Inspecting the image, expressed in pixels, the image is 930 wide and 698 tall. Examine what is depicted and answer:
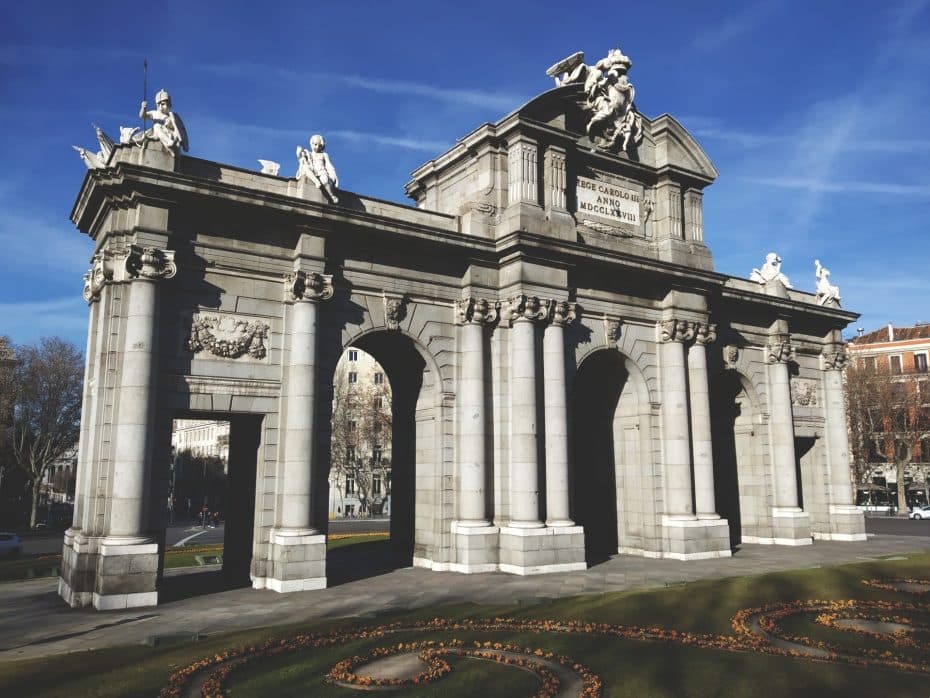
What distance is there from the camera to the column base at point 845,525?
3517 cm

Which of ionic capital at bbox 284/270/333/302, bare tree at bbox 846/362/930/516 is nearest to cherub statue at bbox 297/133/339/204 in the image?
ionic capital at bbox 284/270/333/302

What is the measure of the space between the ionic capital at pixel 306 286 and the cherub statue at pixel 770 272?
74.1ft

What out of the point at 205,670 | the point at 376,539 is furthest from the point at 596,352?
A: the point at 205,670

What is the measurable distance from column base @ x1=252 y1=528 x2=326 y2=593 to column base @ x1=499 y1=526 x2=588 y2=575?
6001mm

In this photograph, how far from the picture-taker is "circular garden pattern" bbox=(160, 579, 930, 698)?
11.3 metres

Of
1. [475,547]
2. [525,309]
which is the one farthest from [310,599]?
[525,309]

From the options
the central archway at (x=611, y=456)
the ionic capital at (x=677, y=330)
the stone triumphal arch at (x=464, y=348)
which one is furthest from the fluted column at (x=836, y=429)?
the central archway at (x=611, y=456)

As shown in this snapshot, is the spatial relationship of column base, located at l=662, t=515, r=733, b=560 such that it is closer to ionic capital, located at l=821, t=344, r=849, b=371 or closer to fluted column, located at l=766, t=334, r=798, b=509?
fluted column, located at l=766, t=334, r=798, b=509

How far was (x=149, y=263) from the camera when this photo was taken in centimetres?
1967

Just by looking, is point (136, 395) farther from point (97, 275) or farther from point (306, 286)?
point (306, 286)

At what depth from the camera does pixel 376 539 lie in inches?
1469

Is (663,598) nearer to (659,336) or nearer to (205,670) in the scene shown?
(205,670)

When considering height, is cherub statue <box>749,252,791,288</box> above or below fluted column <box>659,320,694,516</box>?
above

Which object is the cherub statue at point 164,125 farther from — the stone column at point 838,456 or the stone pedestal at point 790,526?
the stone column at point 838,456
